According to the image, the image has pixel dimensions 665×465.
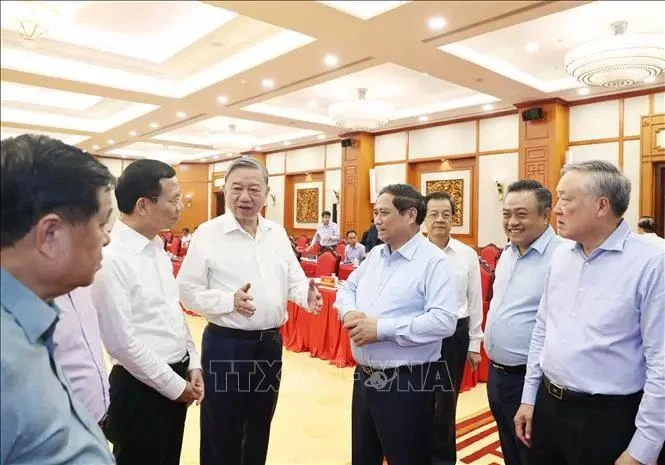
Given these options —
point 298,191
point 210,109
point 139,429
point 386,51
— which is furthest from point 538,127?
point 139,429

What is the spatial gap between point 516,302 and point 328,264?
4097 mm

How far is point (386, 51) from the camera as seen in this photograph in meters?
5.26

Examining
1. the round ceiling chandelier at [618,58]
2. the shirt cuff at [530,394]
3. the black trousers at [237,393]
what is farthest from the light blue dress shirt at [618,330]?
the round ceiling chandelier at [618,58]

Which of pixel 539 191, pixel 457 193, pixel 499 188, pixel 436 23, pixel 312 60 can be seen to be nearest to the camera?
pixel 539 191

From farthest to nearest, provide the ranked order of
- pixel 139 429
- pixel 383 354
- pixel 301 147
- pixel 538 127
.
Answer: pixel 301 147 < pixel 538 127 < pixel 383 354 < pixel 139 429

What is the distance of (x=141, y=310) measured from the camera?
160 centimetres

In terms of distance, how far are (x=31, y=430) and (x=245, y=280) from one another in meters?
1.41

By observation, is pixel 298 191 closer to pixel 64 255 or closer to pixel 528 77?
pixel 528 77

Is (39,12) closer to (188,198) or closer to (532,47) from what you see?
(532,47)

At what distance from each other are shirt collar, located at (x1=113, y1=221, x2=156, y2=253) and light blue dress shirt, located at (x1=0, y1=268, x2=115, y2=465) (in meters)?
0.92

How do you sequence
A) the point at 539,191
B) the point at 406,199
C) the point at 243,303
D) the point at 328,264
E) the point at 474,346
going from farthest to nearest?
1. the point at 328,264
2. the point at 474,346
3. the point at 539,191
4. the point at 406,199
5. the point at 243,303

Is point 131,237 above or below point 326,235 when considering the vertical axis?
above

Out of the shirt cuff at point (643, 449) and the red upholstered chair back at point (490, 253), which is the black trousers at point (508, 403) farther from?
the red upholstered chair back at point (490, 253)

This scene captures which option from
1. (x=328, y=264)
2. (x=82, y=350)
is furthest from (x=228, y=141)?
(x=82, y=350)
